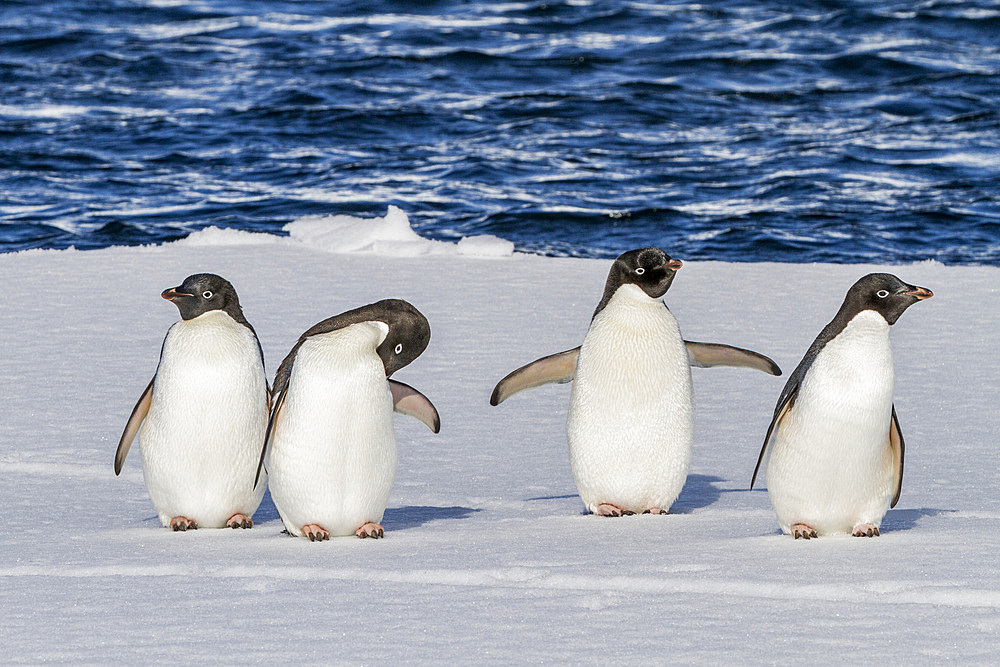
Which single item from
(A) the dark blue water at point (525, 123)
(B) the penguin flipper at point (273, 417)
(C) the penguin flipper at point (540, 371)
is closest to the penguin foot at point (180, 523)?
(B) the penguin flipper at point (273, 417)

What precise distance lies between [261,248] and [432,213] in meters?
2.71

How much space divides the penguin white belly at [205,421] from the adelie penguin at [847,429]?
122cm

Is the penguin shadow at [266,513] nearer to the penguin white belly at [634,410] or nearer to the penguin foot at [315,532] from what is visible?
the penguin foot at [315,532]

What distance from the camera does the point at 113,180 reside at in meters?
10.8

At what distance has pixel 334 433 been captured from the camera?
9.85ft

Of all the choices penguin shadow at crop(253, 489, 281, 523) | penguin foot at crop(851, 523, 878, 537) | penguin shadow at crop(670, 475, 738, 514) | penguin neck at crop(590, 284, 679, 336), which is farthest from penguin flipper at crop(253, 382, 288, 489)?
penguin foot at crop(851, 523, 878, 537)

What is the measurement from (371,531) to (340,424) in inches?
10.0

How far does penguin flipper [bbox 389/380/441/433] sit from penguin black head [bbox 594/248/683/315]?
22.6 inches

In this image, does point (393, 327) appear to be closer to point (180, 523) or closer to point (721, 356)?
point (180, 523)

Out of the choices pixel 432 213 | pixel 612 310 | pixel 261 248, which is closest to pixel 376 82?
pixel 432 213

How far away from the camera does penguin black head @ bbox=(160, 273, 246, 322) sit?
10.4ft

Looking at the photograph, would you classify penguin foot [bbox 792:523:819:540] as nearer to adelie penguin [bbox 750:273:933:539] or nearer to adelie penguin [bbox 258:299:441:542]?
adelie penguin [bbox 750:273:933:539]

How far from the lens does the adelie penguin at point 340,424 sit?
9.82 ft

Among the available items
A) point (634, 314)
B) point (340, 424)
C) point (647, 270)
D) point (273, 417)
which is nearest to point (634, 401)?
point (634, 314)
